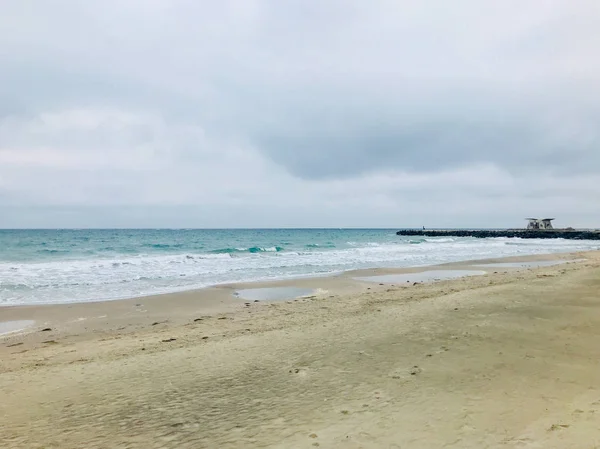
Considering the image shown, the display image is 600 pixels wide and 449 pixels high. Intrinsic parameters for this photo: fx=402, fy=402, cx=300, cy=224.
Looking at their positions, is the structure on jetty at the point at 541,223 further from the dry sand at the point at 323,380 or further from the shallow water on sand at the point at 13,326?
the shallow water on sand at the point at 13,326

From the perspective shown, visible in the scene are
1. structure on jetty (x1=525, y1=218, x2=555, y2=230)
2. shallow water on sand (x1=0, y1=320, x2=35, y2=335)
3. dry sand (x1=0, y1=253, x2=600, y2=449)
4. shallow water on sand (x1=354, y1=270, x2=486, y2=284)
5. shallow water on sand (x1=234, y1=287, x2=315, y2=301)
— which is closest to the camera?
dry sand (x1=0, y1=253, x2=600, y2=449)

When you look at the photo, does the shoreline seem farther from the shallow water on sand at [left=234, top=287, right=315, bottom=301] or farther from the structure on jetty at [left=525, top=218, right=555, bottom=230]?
the structure on jetty at [left=525, top=218, right=555, bottom=230]

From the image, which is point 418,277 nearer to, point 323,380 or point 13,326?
point 323,380

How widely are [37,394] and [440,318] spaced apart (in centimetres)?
705

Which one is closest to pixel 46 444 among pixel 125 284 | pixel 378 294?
pixel 378 294

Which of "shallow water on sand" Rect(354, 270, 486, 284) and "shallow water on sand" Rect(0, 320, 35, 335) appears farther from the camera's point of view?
"shallow water on sand" Rect(354, 270, 486, 284)

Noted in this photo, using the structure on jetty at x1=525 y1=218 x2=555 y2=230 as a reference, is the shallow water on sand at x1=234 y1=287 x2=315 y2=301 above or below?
below

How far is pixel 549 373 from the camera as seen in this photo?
16.9 feet

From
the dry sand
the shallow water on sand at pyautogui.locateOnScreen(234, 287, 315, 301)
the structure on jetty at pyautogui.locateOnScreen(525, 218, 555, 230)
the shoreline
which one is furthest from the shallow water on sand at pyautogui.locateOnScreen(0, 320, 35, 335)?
the structure on jetty at pyautogui.locateOnScreen(525, 218, 555, 230)

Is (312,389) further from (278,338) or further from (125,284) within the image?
(125,284)

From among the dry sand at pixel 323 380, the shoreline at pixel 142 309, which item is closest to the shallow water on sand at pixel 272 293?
the shoreline at pixel 142 309

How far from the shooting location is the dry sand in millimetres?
3898

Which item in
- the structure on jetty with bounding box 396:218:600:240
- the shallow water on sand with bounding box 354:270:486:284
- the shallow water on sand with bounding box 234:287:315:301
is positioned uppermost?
the structure on jetty with bounding box 396:218:600:240

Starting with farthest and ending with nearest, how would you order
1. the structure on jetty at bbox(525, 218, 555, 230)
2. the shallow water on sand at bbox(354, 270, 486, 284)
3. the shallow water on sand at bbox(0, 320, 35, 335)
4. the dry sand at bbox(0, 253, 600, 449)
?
the structure on jetty at bbox(525, 218, 555, 230) < the shallow water on sand at bbox(354, 270, 486, 284) < the shallow water on sand at bbox(0, 320, 35, 335) < the dry sand at bbox(0, 253, 600, 449)
